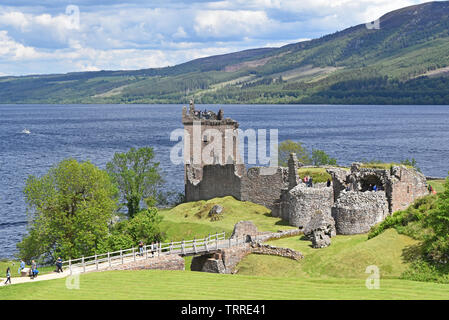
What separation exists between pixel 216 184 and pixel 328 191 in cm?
1887

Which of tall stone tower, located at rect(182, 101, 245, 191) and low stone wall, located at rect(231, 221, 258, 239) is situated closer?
low stone wall, located at rect(231, 221, 258, 239)

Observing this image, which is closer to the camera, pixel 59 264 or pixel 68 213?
pixel 59 264

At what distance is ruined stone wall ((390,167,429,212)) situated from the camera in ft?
156

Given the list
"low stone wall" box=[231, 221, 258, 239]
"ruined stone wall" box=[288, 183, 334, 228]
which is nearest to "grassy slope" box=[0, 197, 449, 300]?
"low stone wall" box=[231, 221, 258, 239]

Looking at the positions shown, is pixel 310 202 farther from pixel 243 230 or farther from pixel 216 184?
pixel 216 184

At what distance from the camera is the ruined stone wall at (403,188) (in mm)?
47581

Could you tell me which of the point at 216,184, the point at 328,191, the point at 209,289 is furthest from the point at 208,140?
the point at 209,289

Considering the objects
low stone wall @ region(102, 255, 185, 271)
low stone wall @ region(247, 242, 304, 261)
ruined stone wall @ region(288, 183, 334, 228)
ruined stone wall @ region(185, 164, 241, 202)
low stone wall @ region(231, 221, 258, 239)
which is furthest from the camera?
ruined stone wall @ region(185, 164, 241, 202)

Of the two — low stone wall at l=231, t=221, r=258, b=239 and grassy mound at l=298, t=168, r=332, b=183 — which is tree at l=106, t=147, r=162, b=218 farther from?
low stone wall at l=231, t=221, r=258, b=239

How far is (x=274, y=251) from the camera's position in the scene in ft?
139

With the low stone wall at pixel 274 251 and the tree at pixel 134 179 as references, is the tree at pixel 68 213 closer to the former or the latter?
the low stone wall at pixel 274 251

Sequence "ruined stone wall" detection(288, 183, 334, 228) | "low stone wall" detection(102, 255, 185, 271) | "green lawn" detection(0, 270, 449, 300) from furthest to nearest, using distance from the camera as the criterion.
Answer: "ruined stone wall" detection(288, 183, 334, 228), "low stone wall" detection(102, 255, 185, 271), "green lawn" detection(0, 270, 449, 300)

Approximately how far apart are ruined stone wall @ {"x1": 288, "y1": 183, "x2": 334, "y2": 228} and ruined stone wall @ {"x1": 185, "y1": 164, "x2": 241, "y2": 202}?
13561mm
